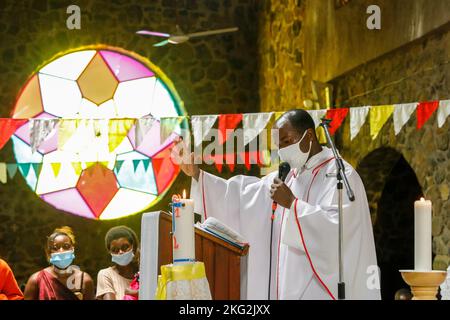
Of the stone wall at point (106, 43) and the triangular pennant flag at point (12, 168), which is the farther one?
the stone wall at point (106, 43)

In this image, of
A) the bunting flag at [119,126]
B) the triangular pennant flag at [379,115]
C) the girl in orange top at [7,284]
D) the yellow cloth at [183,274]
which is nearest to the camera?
the yellow cloth at [183,274]

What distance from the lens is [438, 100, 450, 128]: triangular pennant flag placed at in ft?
19.7

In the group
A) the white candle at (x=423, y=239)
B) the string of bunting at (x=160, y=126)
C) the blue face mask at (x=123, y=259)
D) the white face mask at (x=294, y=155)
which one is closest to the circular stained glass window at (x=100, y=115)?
the string of bunting at (x=160, y=126)

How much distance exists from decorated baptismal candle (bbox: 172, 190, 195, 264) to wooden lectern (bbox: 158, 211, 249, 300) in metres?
0.51

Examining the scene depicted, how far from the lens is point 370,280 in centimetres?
386

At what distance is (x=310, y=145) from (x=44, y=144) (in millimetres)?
3749

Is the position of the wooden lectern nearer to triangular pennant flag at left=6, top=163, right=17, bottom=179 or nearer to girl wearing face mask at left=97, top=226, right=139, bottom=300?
girl wearing face mask at left=97, top=226, right=139, bottom=300

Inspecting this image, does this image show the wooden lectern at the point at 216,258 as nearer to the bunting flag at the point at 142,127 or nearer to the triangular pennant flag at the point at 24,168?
the bunting flag at the point at 142,127

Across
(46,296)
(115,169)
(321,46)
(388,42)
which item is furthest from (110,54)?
(46,296)

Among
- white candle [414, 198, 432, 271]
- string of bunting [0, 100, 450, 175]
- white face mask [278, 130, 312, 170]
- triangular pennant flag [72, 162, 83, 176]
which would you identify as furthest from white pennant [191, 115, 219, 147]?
triangular pennant flag [72, 162, 83, 176]

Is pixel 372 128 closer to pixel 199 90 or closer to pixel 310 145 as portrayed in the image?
pixel 310 145

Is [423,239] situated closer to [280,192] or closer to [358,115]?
[280,192]

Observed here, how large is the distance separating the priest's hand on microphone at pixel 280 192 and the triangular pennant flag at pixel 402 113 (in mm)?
2935

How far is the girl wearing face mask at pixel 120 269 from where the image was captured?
5.92m
